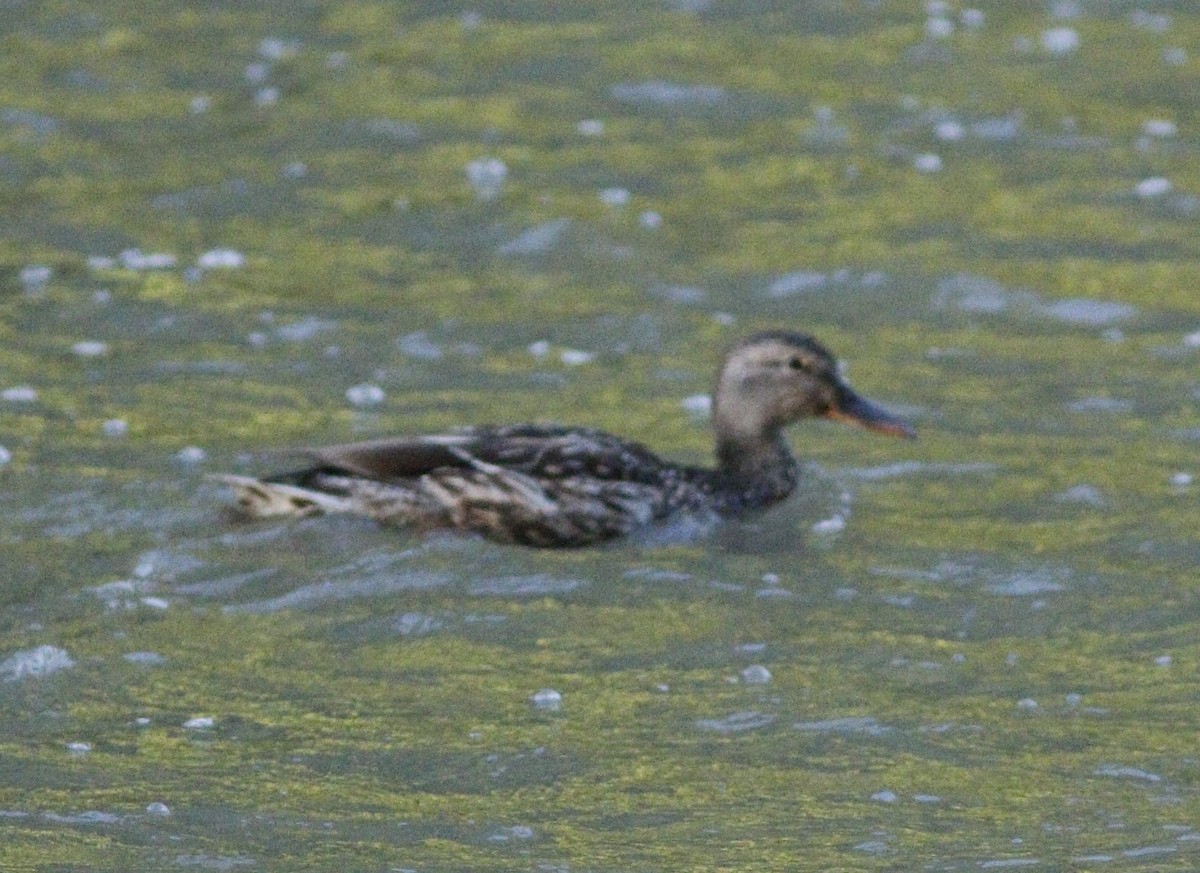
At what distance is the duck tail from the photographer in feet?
31.4

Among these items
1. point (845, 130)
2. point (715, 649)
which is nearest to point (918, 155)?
point (845, 130)

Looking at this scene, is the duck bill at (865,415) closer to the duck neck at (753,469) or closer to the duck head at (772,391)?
the duck head at (772,391)

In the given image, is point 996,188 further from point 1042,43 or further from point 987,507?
point 987,507

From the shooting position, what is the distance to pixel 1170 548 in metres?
9.34

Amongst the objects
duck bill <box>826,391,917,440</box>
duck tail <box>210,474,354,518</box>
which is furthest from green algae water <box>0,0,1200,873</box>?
duck bill <box>826,391,917,440</box>

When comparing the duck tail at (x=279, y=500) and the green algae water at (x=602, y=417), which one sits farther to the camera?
the duck tail at (x=279, y=500)

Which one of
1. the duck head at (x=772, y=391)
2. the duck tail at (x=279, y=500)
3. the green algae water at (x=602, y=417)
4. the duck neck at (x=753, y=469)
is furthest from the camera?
the duck head at (x=772, y=391)

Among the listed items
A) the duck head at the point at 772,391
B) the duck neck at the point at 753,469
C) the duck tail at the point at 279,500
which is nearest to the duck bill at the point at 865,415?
the duck head at the point at 772,391

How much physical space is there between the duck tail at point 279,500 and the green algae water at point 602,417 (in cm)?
9

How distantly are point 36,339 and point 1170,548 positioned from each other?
220 inches

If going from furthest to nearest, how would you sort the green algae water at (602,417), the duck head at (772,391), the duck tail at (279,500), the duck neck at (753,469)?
1. the duck head at (772,391)
2. the duck neck at (753,469)
3. the duck tail at (279,500)
4. the green algae water at (602,417)

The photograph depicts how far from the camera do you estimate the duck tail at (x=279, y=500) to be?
9570 millimetres

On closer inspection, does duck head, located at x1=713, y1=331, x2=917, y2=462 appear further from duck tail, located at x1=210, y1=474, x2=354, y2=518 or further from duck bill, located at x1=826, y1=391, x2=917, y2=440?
duck tail, located at x1=210, y1=474, x2=354, y2=518

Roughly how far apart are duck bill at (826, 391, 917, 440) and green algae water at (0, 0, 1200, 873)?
0.27 m
